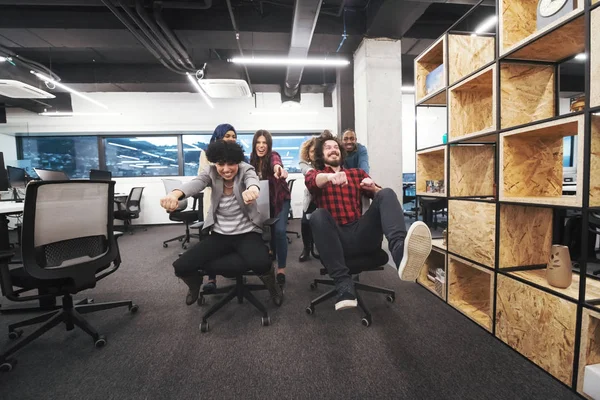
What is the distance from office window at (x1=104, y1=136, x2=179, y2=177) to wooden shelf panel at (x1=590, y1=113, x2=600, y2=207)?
6429mm

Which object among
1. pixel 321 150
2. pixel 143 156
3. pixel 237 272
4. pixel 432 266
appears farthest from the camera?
pixel 143 156

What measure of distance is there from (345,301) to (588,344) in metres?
1.01

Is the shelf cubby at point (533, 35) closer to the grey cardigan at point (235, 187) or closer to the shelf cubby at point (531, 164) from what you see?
the shelf cubby at point (531, 164)

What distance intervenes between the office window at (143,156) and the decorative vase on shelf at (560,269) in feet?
20.8

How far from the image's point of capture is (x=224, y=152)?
5.54 ft

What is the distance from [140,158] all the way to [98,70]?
190cm

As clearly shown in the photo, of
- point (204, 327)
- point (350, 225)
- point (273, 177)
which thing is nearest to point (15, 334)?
point (204, 327)

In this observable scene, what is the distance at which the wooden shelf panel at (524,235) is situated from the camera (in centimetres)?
147

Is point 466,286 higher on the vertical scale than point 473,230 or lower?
lower

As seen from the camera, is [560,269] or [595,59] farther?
[560,269]

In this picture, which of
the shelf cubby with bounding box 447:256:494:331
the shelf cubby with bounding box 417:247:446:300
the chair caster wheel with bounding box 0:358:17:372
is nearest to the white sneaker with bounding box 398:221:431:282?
the shelf cubby with bounding box 447:256:494:331

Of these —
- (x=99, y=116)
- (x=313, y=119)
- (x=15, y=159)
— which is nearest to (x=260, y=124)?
(x=313, y=119)

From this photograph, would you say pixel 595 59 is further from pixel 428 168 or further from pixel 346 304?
pixel 346 304

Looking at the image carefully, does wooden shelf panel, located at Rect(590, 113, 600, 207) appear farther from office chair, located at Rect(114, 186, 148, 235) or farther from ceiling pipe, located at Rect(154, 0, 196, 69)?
office chair, located at Rect(114, 186, 148, 235)
